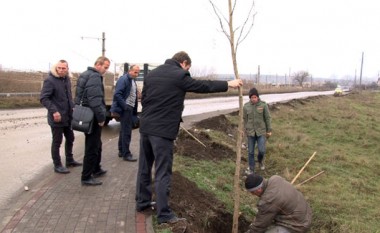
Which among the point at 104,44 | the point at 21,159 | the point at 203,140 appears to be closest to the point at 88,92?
the point at 21,159

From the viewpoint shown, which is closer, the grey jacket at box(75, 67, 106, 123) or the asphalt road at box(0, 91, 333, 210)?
the grey jacket at box(75, 67, 106, 123)

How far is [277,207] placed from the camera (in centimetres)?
487

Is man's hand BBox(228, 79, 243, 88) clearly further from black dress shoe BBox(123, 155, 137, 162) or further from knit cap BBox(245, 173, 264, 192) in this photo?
black dress shoe BBox(123, 155, 137, 162)

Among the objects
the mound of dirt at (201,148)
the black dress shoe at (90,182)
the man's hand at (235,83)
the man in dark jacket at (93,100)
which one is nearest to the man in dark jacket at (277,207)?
the man's hand at (235,83)

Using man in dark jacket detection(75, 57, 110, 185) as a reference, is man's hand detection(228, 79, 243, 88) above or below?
above

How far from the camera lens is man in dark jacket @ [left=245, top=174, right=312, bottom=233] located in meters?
4.84

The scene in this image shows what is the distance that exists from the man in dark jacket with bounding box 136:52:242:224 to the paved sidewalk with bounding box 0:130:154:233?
532 millimetres

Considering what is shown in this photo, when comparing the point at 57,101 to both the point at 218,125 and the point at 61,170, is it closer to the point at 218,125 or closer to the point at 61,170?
the point at 61,170

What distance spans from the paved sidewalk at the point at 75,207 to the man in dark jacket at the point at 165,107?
1.75ft

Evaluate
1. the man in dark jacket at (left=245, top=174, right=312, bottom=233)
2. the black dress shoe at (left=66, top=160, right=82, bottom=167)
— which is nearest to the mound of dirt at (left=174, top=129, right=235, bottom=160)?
the black dress shoe at (left=66, top=160, right=82, bottom=167)

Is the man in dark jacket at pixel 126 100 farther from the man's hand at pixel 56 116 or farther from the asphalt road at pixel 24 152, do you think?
the asphalt road at pixel 24 152

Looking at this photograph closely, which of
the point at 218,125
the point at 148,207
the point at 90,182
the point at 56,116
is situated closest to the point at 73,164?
the point at 56,116

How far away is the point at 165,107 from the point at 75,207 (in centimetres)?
194

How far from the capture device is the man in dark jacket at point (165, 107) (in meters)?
4.39
